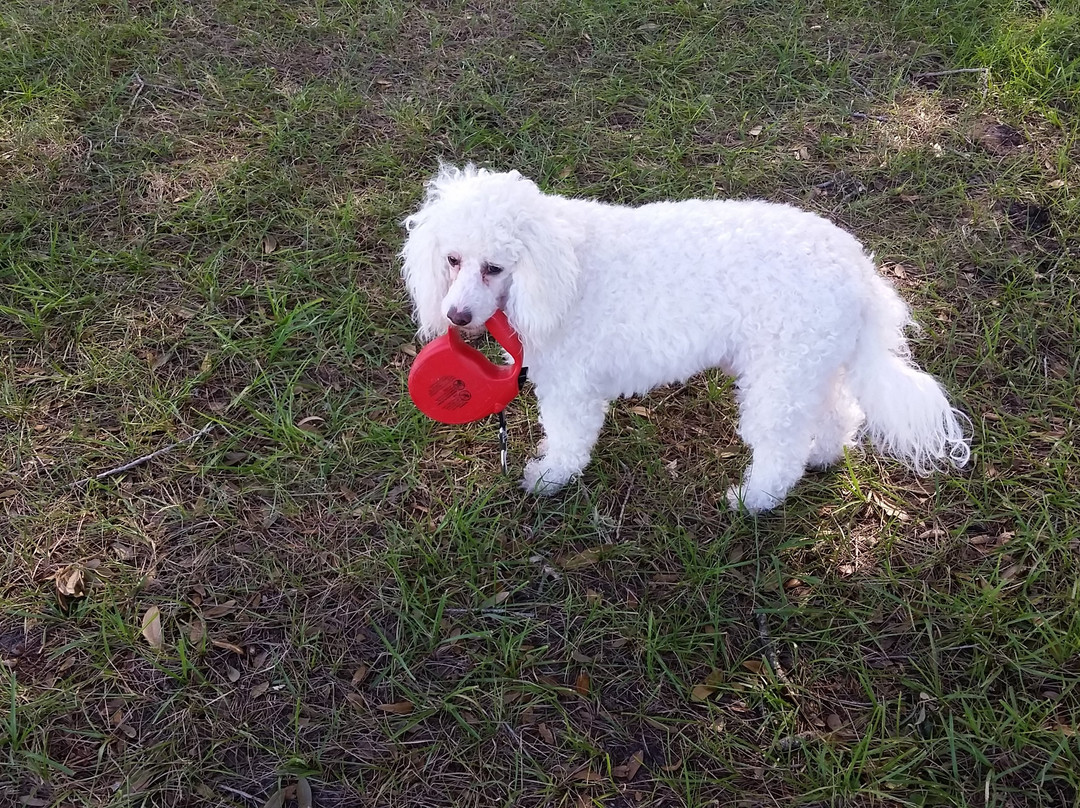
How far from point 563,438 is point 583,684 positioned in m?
0.79

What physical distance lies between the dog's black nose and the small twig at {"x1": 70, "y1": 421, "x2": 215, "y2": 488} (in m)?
1.19

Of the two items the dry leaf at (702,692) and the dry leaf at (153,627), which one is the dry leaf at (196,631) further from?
the dry leaf at (702,692)

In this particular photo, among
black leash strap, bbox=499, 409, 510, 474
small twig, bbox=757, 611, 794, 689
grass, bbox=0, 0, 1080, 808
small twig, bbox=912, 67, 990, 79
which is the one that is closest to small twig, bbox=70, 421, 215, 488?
grass, bbox=0, 0, 1080, 808

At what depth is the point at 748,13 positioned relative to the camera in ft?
13.5

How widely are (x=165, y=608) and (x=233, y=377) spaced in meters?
0.93

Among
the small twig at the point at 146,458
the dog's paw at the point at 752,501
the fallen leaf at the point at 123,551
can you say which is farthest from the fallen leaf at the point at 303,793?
the dog's paw at the point at 752,501

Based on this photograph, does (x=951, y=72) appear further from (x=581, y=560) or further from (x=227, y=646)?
(x=227, y=646)

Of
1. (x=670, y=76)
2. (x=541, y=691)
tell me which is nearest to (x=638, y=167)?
(x=670, y=76)

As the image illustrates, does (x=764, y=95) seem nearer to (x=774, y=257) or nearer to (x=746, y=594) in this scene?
(x=774, y=257)

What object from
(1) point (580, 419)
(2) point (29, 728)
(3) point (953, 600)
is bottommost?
(2) point (29, 728)

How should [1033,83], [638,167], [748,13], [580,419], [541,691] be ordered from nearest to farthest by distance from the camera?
[541,691] < [580,419] < [638,167] < [1033,83] < [748,13]

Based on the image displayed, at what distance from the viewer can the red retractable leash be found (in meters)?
2.10

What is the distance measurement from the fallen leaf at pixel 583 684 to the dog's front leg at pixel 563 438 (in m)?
0.63

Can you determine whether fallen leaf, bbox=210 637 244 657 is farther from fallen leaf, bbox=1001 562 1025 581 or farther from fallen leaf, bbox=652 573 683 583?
fallen leaf, bbox=1001 562 1025 581
